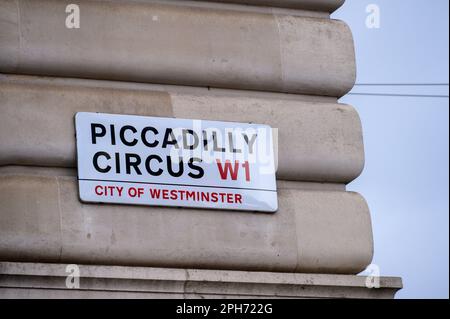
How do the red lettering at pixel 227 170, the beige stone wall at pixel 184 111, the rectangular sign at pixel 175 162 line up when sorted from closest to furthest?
the beige stone wall at pixel 184 111 → the rectangular sign at pixel 175 162 → the red lettering at pixel 227 170

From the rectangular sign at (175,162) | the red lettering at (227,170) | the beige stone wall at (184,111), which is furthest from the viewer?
the red lettering at (227,170)

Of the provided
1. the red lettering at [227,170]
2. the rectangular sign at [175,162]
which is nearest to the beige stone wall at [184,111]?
the rectangular sign at [175,162]

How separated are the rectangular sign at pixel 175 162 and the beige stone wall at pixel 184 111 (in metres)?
0.08

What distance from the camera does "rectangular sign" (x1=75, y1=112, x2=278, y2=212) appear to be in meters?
9.98

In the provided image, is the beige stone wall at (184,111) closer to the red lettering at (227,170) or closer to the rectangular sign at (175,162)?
the rectangular sign at (175,162)

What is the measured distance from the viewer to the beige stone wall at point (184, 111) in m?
9.80

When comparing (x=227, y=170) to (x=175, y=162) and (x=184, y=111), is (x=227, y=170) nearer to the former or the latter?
(x=175, y=162)

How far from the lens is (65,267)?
9.58 m

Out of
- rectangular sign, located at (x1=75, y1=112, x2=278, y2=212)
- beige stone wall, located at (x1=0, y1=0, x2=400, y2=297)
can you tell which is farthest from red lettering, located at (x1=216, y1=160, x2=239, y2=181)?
beige stone wall, located at (x1=0, y1=0, x2=400, y2=297)

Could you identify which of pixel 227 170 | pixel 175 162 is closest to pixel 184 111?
pixel 175 162

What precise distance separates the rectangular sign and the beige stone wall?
0.28 ft

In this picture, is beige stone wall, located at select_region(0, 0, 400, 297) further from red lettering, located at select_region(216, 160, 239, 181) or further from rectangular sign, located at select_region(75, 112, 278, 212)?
red lettering, located at select_region(216, 160, 239, 181)

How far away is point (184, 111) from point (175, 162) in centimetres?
42
